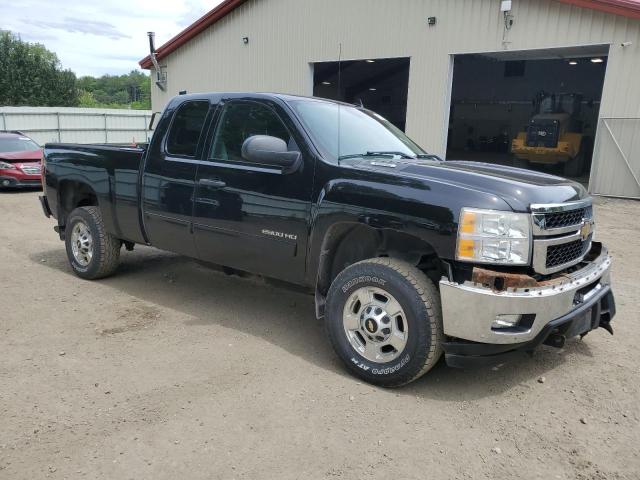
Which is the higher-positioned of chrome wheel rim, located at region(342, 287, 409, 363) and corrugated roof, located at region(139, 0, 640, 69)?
corrugated roof, located at region(139, 0, 640, 69)

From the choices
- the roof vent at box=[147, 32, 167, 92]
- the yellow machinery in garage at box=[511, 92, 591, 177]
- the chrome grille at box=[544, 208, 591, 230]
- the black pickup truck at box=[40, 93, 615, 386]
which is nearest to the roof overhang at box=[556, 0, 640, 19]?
the yellow machinery in garage at box=[511, 92, 591, 177]

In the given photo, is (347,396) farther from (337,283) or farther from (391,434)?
(337,283)

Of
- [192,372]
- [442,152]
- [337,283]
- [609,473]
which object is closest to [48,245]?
[192,372]

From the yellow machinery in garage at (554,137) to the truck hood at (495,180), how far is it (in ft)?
52.6

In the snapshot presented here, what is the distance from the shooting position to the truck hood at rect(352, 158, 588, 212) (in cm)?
347

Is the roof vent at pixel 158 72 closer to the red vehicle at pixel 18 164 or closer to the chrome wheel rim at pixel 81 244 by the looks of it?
the red vehicle at pixel 18 164

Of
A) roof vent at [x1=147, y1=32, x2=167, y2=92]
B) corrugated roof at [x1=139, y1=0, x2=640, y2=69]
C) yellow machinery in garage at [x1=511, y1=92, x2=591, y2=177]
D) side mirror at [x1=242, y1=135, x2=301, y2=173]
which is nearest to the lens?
side mirror at [x1=242, y1=135, x2=301, y2=173]

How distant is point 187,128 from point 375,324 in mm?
2666

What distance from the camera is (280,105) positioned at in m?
4.50

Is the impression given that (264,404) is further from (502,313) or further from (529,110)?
(529,110)

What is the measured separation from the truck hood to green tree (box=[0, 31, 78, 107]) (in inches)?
2059

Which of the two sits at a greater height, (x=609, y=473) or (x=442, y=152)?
(x=442, y=152)

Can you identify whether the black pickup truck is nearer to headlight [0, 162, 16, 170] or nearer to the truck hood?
the truck hood

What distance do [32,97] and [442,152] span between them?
4499 centimetres
